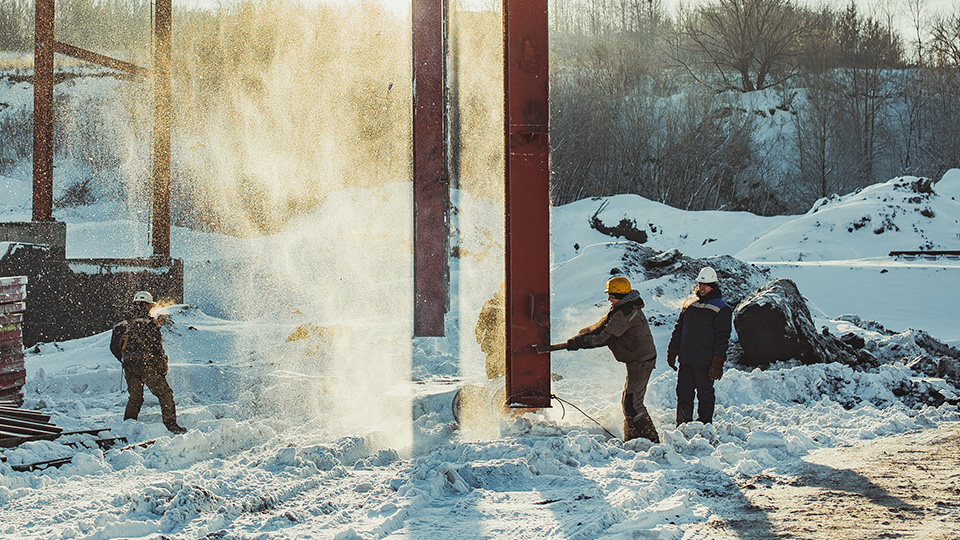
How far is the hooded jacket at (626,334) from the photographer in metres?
6.21

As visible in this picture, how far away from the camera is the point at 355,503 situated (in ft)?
15.7

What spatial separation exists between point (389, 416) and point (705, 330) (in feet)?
10.3

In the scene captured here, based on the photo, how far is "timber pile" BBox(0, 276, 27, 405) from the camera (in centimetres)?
744

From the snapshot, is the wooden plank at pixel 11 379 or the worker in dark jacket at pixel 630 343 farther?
the wooden plank at pixel 11 379

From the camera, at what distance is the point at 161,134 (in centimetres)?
1239

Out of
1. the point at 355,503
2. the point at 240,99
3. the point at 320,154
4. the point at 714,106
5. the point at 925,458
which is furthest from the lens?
the point at 714,106

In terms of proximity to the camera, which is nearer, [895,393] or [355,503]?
[355,503]

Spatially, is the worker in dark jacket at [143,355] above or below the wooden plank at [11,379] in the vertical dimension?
above

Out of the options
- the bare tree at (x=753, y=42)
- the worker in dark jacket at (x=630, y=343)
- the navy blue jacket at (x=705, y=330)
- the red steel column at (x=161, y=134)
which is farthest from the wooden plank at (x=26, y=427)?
the bare tree at (x=753, y=42)

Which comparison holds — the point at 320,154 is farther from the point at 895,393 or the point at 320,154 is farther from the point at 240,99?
the point at 895,393

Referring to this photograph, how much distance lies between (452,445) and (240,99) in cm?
2470

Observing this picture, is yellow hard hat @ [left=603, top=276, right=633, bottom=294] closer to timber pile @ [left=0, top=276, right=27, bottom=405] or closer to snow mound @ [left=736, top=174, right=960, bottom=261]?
timber pile @ [left=0, top=276, right=27, bottom=405]

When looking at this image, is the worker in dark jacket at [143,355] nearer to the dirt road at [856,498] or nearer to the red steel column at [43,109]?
the dirt road at [856,498]

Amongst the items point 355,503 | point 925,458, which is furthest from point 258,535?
point 925,458
